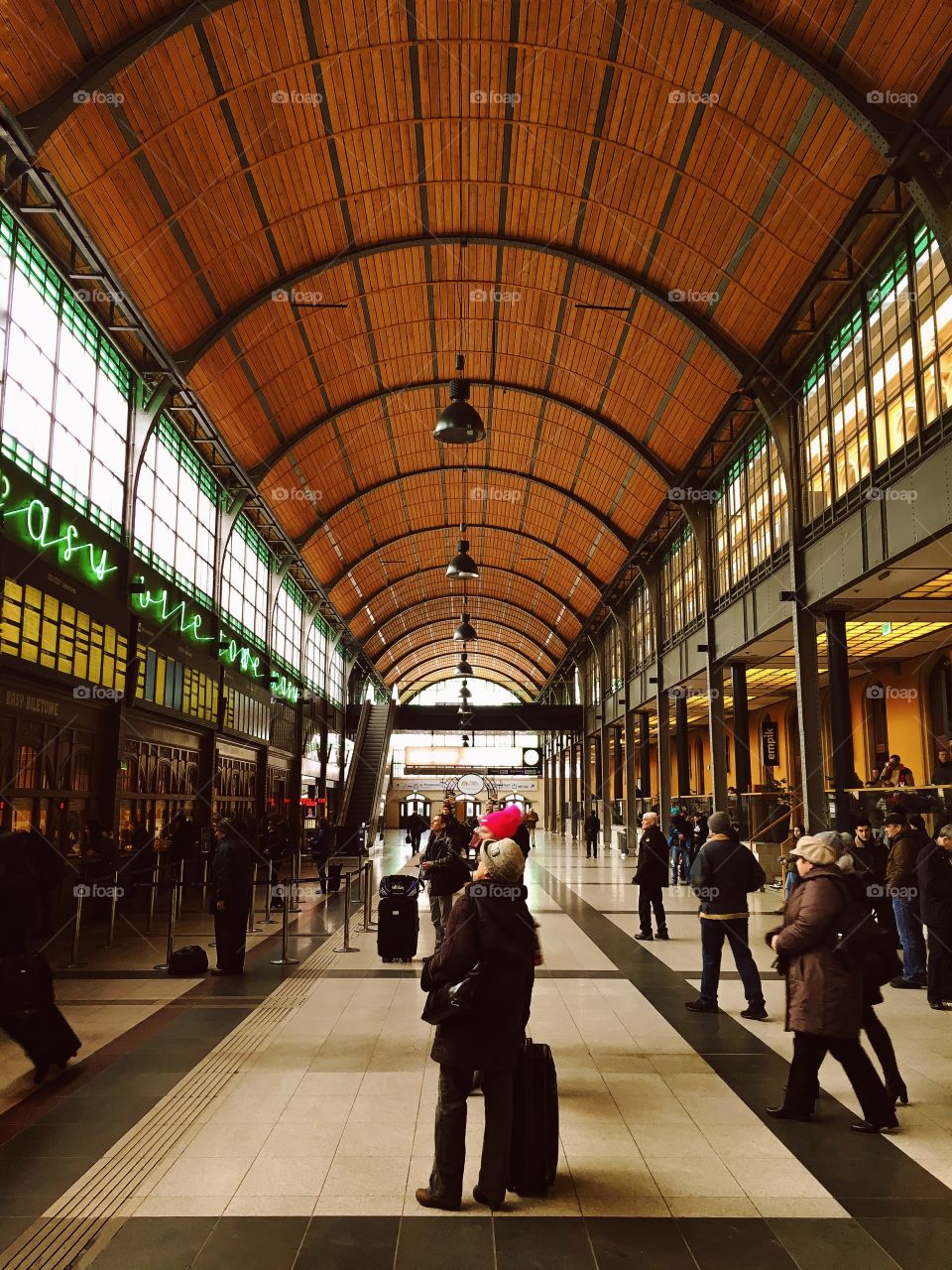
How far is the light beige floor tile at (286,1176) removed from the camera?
4.75 m

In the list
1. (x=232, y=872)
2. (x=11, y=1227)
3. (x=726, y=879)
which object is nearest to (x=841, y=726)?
(x=726, y=879)

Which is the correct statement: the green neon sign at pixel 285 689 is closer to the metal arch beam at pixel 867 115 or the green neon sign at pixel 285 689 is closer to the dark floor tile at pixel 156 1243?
the metal arch beam at pixel 867 115

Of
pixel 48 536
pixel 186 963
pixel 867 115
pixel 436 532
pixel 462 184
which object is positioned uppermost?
pixel 436 532

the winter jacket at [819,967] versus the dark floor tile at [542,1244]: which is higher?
the winter jacket at [819,967]

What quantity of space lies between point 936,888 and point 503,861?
6068mm

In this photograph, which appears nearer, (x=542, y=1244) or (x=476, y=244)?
(x=542, y=1244)

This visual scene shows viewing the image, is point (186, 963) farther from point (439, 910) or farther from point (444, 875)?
point (439, 910)

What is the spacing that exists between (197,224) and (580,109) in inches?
280

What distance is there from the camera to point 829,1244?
13.9 feet

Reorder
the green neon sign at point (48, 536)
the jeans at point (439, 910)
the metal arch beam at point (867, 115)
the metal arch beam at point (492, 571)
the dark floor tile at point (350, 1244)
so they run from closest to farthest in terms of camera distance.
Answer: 1. the dark floor tile at point (350, 1244)
2. the jeans at point (439, 910)
3. the metal arch beam at point (867, 115)
4. the green neon sign at point (48, 536)
5. the metal arch beam at point (492, 571)

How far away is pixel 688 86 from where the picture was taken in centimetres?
1438

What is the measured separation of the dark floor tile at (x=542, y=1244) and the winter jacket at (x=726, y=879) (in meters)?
4.73

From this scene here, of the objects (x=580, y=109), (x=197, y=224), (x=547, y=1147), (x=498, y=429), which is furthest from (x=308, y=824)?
(x=547, y=1147)

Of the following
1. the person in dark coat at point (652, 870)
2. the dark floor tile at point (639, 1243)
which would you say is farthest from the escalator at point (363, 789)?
the dark floor tile at point (639, 1243)
